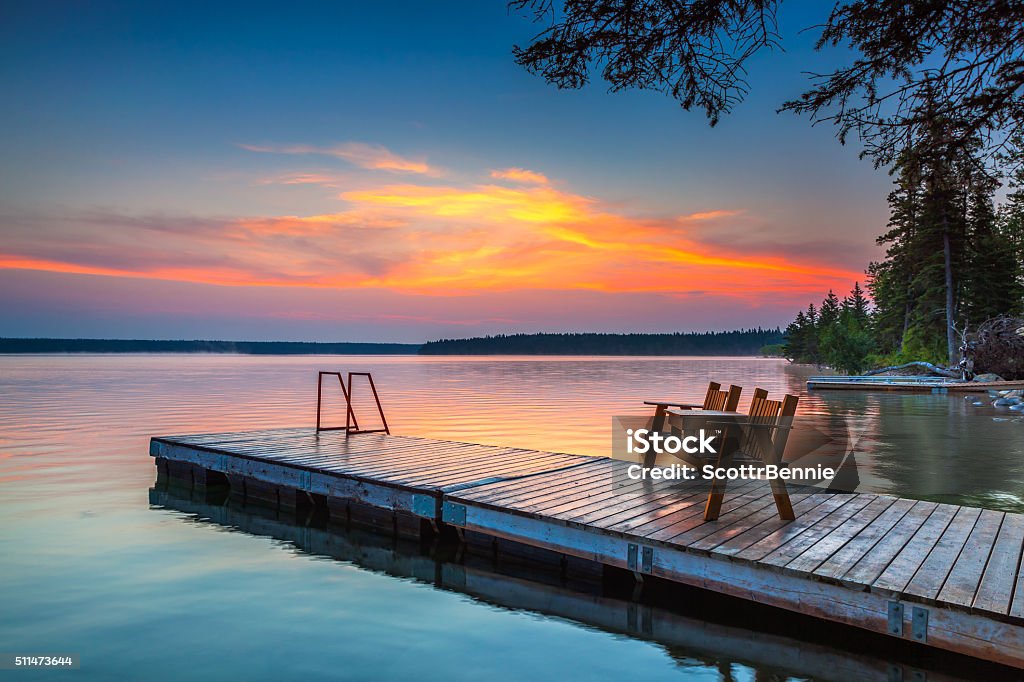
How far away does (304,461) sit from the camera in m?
10.7

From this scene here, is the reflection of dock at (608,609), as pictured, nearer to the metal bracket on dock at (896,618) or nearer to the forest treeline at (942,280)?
the metal bracket on dock at (896,618)

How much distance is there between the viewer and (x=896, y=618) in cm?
482

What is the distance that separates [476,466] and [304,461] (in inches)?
112

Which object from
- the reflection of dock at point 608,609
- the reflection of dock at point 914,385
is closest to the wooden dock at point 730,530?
the reflection of dock at point 608,609

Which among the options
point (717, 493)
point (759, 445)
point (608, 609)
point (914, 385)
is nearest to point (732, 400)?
point (759, 445)

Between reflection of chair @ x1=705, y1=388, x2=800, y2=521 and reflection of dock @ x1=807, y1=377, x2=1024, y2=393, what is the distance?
114 ft

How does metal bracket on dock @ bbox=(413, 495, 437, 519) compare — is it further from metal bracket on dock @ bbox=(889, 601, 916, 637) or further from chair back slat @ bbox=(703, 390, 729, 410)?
metal bracket on dock @ bbox=(889, 601, 916, 637)

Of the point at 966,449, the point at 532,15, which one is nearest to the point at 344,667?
the point at 532,15

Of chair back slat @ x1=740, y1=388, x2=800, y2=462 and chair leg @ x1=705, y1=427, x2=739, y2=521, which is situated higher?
chair back slat @ x1=740, y1=388, x2=800, y2=462

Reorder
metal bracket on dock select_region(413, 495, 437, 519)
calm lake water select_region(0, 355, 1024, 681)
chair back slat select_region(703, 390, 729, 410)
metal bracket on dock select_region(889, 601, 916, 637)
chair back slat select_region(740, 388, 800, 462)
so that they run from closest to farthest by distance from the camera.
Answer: metal bracket on dock select_region(889, 601, 916, 637), calm lake water select_region(0, 355, 1024, 681), chair back slat select_region(740, 388, 800, 462), metal bracket on dock select_region(413, 495, 437, 519), chair back slat select_region(703, 390, 729, 410)

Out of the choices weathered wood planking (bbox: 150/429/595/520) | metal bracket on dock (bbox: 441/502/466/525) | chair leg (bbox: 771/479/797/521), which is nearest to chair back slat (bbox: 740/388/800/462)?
chair leg (bbox: 771/479/797/521)

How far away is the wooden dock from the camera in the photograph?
481 cm

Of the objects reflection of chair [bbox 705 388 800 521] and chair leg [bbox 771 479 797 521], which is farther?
chair leg [bbox 771 479 797 521]

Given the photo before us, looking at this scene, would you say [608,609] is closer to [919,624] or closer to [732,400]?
[919,624]
